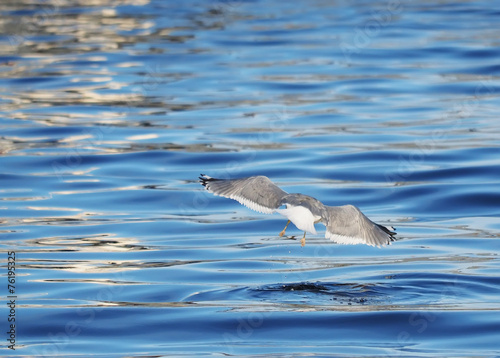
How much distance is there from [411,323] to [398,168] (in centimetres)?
828

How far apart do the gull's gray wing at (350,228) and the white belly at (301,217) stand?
0.37 meters

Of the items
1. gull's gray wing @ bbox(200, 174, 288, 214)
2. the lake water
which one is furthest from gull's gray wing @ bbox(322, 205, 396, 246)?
the lake water

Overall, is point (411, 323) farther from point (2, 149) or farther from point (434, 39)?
point (434, 39)

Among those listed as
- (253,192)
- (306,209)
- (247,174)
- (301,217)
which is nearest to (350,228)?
(306,209)

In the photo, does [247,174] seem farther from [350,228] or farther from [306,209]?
[306,209]

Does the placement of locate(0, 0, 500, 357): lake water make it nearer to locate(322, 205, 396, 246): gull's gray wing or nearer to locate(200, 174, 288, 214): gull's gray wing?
locate(322, 205, 396, 246): gull's gray wing

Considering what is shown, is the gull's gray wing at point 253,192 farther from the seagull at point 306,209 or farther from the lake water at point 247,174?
the lake water at point 247,174

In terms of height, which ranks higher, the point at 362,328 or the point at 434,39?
the point at 434,39

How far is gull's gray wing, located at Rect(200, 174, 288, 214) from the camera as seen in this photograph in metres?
9.92

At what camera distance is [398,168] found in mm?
17641

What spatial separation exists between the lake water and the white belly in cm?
101

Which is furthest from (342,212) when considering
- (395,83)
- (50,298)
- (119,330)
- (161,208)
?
(395,83)

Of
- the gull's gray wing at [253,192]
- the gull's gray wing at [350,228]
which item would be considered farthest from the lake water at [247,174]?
the gull's gray wing at [253,192]

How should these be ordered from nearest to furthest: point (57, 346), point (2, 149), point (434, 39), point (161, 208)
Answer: point (57, 346) < point (161, 208) < point (2, 149) < point (434, 39)
